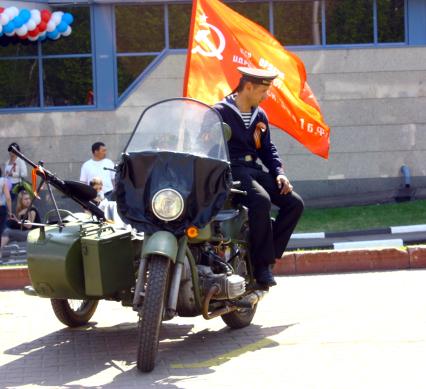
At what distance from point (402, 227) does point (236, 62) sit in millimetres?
4769

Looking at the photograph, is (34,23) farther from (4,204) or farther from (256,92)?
(256,92)

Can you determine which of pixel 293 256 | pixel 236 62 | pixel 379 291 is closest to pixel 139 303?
pixel 379 291

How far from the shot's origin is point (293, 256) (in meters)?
9.83

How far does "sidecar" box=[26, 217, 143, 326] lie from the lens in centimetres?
615

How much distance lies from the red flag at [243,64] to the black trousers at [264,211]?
320 cm

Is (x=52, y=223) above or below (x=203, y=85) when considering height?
below

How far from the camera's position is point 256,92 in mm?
6984

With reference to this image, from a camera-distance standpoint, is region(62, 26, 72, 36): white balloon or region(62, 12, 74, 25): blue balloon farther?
region(62, 26, 72, 36): white balloon

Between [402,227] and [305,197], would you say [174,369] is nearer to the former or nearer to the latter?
[402,227]

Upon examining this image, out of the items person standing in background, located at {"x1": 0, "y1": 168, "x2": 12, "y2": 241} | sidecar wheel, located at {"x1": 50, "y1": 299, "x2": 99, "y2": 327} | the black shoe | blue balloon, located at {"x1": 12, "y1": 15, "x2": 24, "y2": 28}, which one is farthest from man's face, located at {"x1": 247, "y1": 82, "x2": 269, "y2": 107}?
blue balloon, located at {"x1": 12, "y1": 15, "x2": 24, "y2": 28}

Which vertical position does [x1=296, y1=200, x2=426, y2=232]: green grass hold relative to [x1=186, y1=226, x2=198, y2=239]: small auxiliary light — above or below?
below

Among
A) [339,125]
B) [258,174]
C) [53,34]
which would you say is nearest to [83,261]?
[258,174]

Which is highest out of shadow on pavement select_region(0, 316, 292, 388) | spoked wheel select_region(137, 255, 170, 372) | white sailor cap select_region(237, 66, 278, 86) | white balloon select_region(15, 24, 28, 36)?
white balloon select_region(15, 24, 28, 36)

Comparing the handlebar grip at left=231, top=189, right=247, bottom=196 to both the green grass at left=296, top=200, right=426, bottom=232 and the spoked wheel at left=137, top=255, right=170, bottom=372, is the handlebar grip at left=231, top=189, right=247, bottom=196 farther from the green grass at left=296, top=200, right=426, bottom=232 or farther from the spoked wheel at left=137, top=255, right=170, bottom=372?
the green grass at left=296, top=200, right=426, bottom=232
